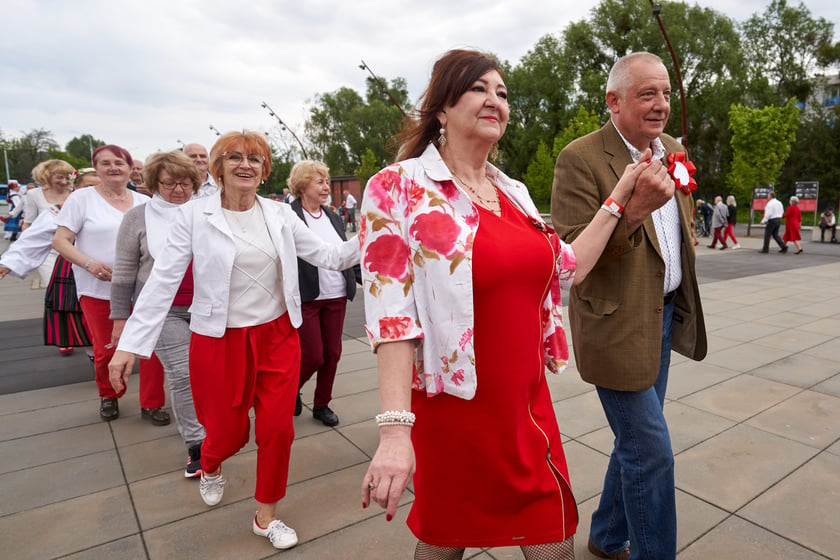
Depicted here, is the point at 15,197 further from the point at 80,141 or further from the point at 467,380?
the point at 80,141

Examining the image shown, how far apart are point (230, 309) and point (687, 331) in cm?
212

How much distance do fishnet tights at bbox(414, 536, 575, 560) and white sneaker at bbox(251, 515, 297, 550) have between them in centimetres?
119

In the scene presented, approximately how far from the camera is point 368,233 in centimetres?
148

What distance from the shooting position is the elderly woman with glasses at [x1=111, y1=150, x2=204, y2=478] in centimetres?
353

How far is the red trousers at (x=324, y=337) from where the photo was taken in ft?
13.6

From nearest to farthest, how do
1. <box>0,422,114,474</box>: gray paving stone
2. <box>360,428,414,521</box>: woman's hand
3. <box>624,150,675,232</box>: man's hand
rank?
<box>360,428,414,521</box>: woman's hand
<box>624,150,675,232</box>: man's hand
<box>0,422,114,474</box>: gray paving stone

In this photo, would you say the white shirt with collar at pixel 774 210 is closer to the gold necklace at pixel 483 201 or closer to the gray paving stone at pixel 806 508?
the gray paving stone at pixel 806 508

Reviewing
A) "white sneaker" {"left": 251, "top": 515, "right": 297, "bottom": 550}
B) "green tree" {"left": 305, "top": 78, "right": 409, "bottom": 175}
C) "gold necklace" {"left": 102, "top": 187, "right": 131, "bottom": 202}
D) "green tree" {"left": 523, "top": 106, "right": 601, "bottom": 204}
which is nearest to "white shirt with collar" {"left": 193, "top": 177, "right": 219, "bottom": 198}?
"gold necklace" {"left": 102, "top": 187, "right": 131, "bottom": 202}

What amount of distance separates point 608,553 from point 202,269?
234 cm

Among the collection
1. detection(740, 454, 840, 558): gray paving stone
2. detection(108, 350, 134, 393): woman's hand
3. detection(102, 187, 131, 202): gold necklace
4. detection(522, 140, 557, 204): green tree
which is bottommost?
detection(740, 454, 840, 558): gray paving stone

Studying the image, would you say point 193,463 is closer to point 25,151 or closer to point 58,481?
point 58,481

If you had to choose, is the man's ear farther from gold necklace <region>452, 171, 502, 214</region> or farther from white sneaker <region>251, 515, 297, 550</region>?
white sneaker <region>251, 515, 297, 550</region>

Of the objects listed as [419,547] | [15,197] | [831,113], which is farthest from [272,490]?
[831,113]

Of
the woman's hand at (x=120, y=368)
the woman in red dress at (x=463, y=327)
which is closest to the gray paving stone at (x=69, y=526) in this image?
the woman's hand at (x=120, y=368)
